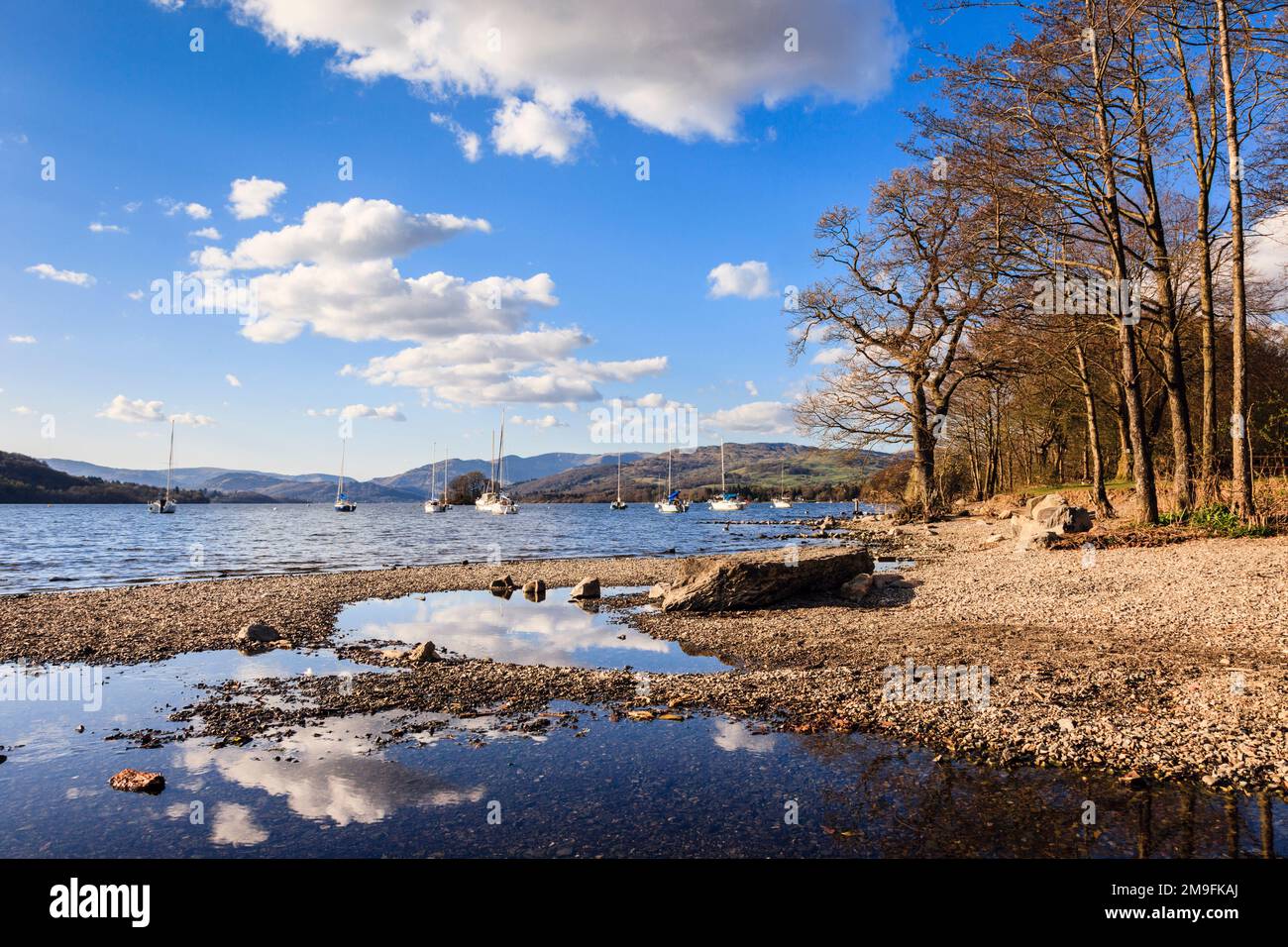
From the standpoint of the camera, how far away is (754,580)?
16.7 m

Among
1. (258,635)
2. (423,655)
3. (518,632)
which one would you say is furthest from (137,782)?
(518,632)

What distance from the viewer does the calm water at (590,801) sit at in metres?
5.61

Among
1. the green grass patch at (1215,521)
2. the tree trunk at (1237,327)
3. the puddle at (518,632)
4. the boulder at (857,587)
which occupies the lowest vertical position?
the puddle at (518,632)

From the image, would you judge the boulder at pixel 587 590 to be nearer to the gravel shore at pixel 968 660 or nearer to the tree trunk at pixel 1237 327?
the gravel shore at pixel 968 660

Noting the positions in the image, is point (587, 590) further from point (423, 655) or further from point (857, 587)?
point (423, 655)

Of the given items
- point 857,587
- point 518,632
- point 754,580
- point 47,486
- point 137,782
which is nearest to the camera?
point 137,782

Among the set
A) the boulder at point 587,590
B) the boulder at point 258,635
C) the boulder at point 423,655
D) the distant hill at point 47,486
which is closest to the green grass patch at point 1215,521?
the boulder at point 587,590

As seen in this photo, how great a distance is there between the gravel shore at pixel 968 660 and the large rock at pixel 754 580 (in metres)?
0.45

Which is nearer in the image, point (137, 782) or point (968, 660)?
point (137, 782)

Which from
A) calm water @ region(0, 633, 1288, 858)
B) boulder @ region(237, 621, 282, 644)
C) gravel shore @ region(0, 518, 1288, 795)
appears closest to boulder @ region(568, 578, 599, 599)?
gravel shore @ region(0, 518, 1288, 795)

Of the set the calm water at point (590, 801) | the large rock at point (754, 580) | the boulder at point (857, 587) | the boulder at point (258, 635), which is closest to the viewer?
the calm water at point (590, 801)

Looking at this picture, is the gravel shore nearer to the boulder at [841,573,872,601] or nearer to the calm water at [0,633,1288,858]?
the boulder at [841,573,872,601]

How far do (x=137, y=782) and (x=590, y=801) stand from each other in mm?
4546
